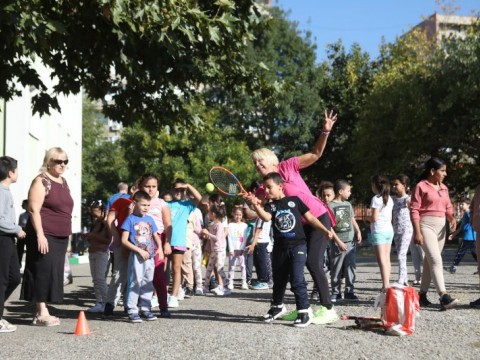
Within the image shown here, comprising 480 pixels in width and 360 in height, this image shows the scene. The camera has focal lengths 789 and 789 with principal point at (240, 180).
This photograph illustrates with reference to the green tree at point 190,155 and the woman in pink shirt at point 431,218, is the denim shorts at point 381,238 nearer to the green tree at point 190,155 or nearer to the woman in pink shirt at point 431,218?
the woman in pink shirt at point 431,218

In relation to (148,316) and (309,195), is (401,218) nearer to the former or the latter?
(309,195)

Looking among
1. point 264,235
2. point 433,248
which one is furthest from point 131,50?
point 433,248

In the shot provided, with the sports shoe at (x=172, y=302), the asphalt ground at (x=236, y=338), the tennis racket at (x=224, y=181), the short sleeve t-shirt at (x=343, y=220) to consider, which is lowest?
the asphalt ground at (x=236, y=338)

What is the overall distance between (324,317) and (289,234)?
957mm

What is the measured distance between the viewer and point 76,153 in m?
43.2

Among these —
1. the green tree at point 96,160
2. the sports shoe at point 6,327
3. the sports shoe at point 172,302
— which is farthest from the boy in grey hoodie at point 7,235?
the green tree at point 96,160

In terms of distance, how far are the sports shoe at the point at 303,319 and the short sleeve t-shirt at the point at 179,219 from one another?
325 centimetres

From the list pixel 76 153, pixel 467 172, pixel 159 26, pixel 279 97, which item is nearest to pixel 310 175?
pixel 467 172

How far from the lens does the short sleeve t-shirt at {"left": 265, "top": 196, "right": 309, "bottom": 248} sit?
833 centimetres

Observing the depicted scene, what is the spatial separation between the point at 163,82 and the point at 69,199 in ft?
13.3

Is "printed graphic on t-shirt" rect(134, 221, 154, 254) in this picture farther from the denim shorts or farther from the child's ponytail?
the child's ponytail

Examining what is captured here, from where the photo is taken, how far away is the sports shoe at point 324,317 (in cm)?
834

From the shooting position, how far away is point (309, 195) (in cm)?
875

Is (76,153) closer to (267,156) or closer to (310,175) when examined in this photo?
(310,175)
